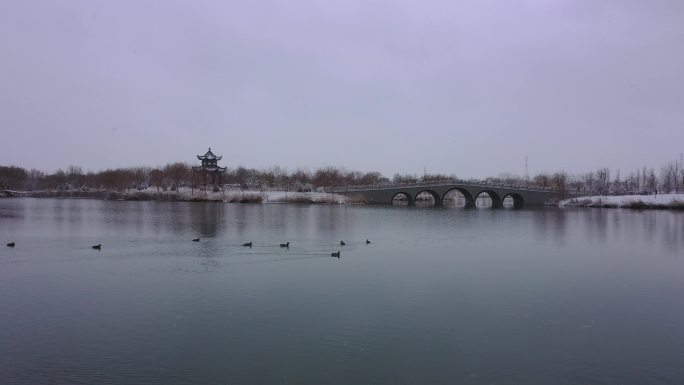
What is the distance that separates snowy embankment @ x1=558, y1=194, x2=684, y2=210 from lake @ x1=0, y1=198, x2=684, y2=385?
5738cm

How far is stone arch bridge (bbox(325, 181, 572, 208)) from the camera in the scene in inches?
3452

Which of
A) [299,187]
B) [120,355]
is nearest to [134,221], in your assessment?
[120,355]

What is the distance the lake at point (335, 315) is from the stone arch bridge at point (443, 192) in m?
60.9

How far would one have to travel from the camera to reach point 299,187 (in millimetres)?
107562

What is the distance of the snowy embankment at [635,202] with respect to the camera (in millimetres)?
74938

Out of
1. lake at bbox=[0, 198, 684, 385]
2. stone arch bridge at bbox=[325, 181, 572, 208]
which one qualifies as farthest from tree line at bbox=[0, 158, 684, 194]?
lake at bbox=[0, 198, 684, 385]

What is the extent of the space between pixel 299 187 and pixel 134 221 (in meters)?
66.6

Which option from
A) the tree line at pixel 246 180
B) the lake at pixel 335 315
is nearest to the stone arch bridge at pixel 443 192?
the tree line at pixel 246 180

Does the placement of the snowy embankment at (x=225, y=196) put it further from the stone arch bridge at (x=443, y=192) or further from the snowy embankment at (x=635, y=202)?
the snowy embankment at (x=635, y=202)

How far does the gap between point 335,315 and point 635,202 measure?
80.3 metres

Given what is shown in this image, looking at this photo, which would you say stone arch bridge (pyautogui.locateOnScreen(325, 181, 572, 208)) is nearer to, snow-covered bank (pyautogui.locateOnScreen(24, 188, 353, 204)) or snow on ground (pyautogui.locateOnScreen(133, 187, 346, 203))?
snow on ground (pyautogui.locateOnScreen(133, 187, 346, 203))

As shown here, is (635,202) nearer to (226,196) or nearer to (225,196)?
(226,196)

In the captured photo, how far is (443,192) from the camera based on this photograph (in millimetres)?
90062

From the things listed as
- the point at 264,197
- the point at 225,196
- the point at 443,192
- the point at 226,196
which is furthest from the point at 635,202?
the point at 225,196
